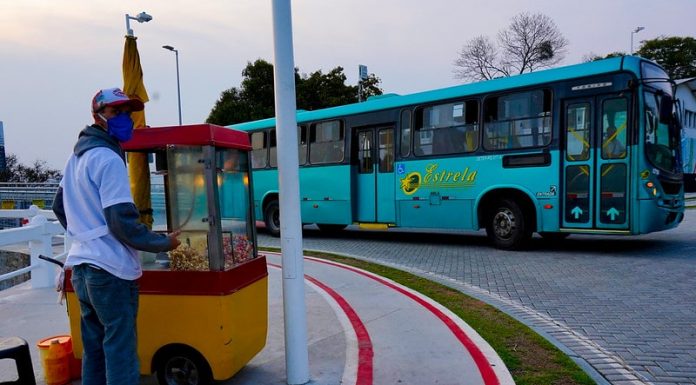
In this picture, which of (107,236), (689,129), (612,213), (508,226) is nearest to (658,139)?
(612,213)

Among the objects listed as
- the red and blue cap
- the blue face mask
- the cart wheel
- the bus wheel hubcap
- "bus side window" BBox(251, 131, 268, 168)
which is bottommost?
the cart wheel

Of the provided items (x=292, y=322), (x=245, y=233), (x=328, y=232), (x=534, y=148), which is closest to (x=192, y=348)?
(x=292, y=322)

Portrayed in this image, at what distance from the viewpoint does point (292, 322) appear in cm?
372

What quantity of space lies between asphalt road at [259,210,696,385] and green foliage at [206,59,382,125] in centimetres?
2631

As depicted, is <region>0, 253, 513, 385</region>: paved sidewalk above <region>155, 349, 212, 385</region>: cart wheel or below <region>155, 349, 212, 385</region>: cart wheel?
below

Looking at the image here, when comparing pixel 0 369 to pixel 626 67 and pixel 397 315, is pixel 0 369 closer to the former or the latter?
pixel 397 315

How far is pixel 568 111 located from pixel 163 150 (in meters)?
7.86

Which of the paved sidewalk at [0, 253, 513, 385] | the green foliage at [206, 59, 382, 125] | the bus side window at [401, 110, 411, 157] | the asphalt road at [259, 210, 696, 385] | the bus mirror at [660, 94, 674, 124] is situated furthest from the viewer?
the green foliage at [206, 59, 382, 125]

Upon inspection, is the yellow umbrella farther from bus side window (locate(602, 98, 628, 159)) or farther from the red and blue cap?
bus side window (locate(602, 98, 628, 159))

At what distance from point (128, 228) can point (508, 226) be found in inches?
340

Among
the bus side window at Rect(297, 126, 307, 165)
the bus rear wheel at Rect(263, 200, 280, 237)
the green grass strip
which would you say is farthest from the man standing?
the bus rear wheel at Rect(263, 200, 280, 237)

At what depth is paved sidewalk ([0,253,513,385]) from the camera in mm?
3936

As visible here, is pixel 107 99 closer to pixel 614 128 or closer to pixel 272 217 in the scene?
pixel 614 128

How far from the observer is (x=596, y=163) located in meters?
8.98
